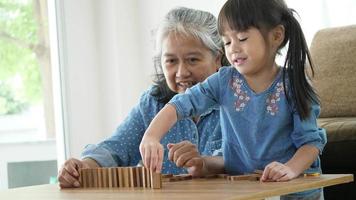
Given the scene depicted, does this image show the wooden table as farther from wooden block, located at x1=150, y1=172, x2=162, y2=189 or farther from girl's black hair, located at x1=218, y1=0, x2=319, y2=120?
girl's black hair, located at x1=218, y1=0, x2=319, y2=120

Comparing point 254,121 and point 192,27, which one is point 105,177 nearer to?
point 254,121

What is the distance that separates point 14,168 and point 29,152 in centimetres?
14

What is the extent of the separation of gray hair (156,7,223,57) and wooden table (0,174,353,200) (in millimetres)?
544

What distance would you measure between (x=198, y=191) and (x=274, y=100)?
1.29 ft

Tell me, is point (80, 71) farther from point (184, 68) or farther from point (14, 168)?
point (184, 68)

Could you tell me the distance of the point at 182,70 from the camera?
6.06 ft

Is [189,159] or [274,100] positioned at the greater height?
[274,100]

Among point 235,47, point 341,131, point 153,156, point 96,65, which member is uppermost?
point 235,47

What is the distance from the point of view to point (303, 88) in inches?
59.0

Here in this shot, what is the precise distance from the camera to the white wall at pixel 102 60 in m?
4.12

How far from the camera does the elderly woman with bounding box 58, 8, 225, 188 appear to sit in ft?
6.05

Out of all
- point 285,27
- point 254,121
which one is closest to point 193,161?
point 254,121

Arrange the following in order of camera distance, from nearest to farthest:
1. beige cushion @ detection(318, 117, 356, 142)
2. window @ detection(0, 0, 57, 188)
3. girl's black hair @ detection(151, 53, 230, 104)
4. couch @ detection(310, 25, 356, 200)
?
girl's black hair @ detection(151, 53, 230, 104)
beige cushion @ detection(318, 117, 356, 142)
couch @ detection(310, 25, 356, 200)
window @ detection(0, 0, 57, 188)

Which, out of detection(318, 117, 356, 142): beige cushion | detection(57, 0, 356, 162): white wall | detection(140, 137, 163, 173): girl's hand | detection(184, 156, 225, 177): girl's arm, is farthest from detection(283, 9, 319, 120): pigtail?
detection(57, 0, 356, 162): white wall
